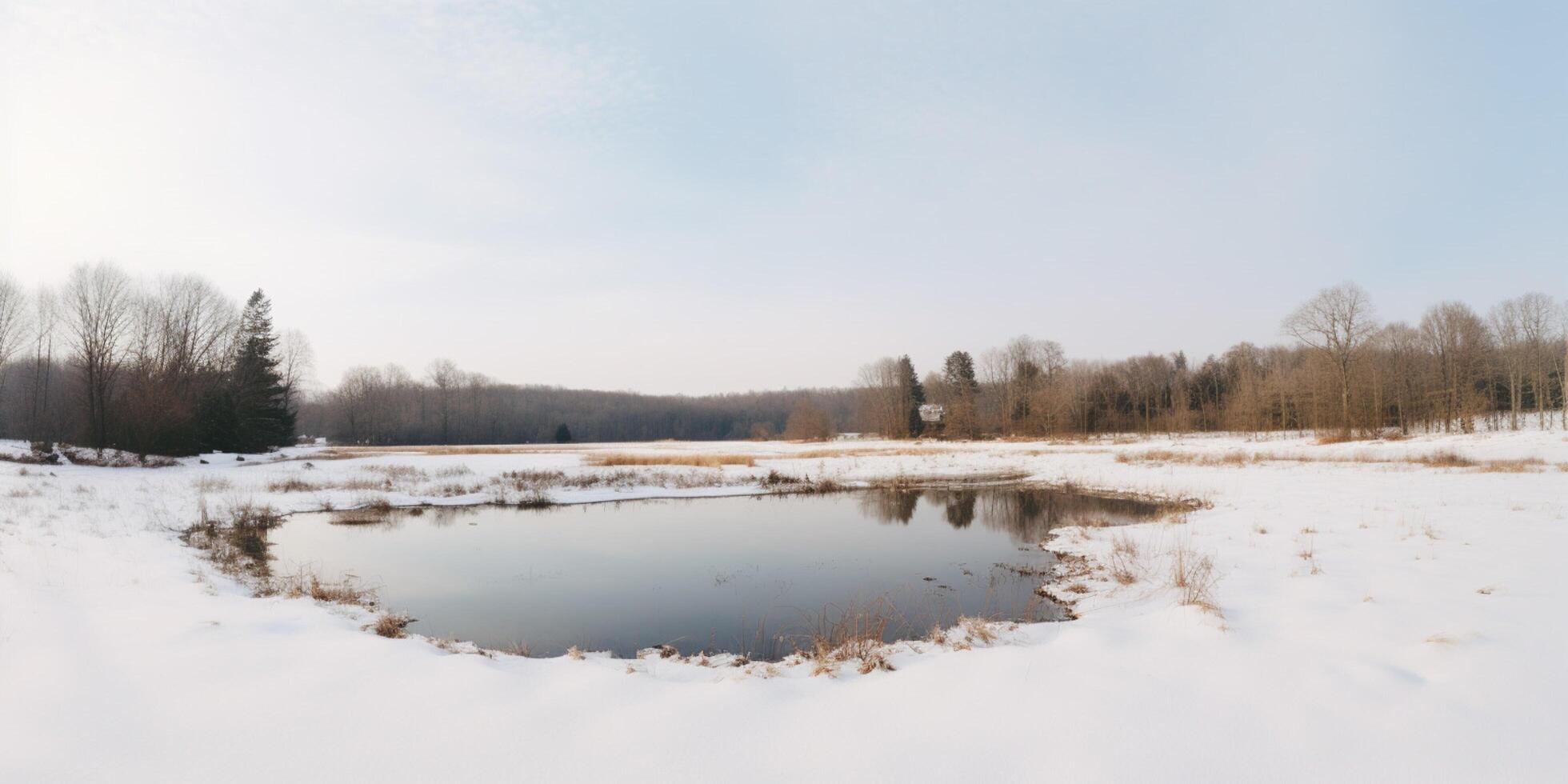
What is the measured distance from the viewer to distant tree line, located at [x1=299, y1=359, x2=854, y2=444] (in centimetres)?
7556

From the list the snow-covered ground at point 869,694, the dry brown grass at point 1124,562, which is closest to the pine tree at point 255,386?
the snow-covered ground at point 869,694

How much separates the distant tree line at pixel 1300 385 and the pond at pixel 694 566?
36076mm

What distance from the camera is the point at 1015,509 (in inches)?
680

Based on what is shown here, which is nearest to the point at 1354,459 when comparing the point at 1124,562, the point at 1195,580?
the point at 1124,562

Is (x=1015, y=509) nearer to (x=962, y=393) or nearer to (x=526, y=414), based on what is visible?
(x=962, y=393)

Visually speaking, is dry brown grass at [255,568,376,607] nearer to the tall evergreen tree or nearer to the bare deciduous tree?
the bare deciduous tree

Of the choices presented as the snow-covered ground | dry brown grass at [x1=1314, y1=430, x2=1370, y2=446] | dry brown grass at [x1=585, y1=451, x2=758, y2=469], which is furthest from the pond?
dry brown grass at [x1=1314, y1=430, x2=1370, y2=446]

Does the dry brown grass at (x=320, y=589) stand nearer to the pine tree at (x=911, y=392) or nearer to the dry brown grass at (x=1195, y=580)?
the dry brown grass at (x=1195, y=580)

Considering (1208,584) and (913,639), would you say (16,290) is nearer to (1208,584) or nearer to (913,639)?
(913,639)

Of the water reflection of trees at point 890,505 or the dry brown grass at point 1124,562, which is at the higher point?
the dry brown grass at point 1124,562

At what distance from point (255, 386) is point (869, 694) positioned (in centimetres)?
5038

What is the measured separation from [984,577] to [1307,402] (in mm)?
49823

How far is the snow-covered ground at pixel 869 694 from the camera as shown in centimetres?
321

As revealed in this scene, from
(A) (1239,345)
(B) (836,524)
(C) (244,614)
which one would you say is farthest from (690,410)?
(C) (244,614)
